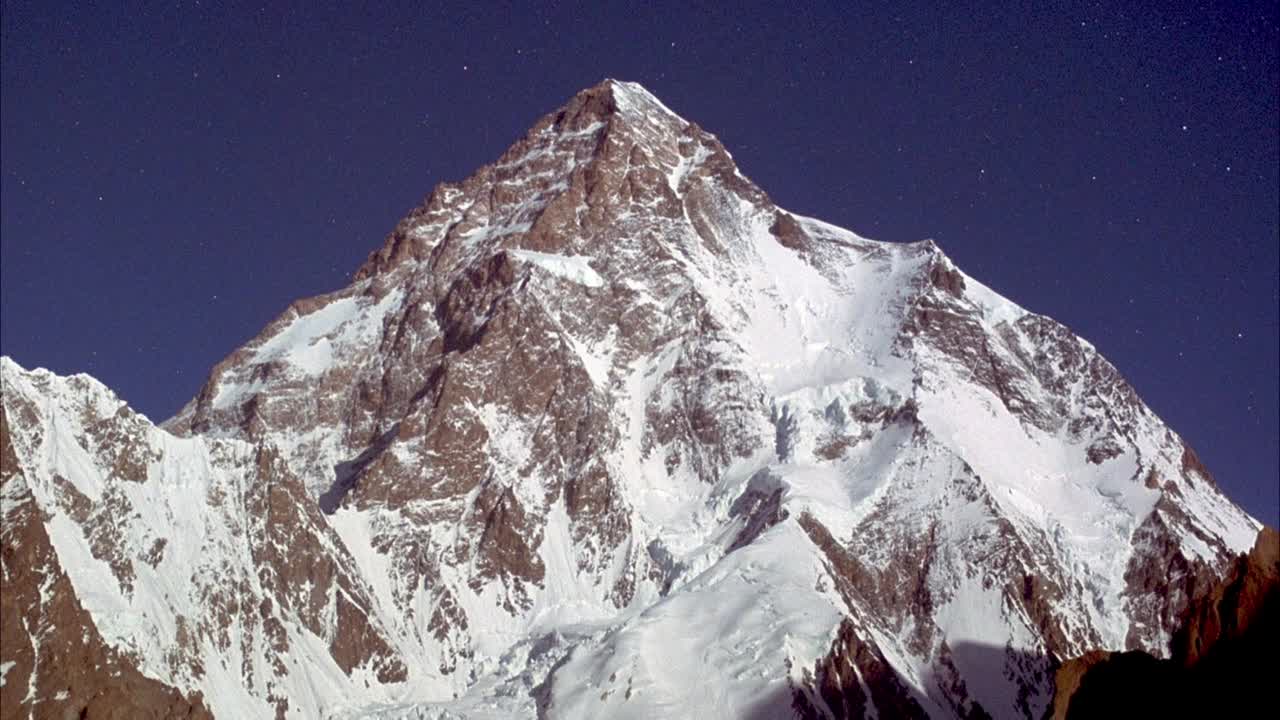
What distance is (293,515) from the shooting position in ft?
639

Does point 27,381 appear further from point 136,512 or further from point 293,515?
point 293,515

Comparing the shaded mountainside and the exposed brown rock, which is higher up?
the exposed brown rock

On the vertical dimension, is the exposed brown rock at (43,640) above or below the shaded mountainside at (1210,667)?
above

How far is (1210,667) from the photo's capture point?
6569 cm

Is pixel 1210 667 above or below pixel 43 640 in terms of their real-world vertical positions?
below

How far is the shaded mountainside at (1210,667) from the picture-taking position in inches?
2450

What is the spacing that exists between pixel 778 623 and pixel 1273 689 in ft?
395

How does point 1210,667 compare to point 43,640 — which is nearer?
point 1210,667

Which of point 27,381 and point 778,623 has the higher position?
point 27,381

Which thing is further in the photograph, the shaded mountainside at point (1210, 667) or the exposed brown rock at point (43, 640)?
the exposed brown rock at point (43, 640)

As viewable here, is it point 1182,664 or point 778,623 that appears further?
point 778,623

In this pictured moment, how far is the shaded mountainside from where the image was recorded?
62.2 meters

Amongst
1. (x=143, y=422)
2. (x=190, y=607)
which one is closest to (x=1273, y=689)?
(x=190, y=607)

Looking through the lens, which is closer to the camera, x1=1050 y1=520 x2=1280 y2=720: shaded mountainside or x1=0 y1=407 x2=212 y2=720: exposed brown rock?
x1=1050 y1=520 x2=1280 y2=720: shaded mountainside
